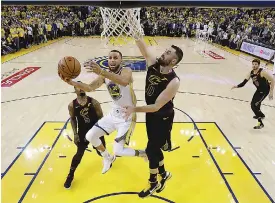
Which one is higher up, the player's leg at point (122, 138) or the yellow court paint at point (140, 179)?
the player's leg at point (122, 138)

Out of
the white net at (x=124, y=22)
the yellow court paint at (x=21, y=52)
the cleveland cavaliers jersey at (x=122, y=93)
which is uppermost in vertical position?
the white net at (x=124, y=22)

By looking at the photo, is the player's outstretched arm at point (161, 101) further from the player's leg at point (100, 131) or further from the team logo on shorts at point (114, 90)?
the player's leg at point (100, 131)

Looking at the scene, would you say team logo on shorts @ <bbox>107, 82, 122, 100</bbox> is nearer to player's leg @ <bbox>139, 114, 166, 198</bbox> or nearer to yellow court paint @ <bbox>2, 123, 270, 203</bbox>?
player's leg @ <bbox>139, 114, 166, 198</bbox>

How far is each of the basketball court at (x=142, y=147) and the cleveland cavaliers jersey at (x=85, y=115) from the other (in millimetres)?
854

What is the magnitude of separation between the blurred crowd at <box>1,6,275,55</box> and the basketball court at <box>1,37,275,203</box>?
285 inches

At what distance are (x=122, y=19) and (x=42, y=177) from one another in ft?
8.81

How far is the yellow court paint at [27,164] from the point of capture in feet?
13.9

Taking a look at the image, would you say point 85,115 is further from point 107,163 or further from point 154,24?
point 154,24

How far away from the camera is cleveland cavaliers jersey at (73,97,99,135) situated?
4.16 m

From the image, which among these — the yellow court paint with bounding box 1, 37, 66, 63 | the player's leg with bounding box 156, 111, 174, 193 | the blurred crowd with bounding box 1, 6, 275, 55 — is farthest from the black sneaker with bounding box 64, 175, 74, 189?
the blurred crowd with bounding box 1, 6, 275, 55

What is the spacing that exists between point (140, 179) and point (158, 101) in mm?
1687

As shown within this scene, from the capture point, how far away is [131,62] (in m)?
13.0

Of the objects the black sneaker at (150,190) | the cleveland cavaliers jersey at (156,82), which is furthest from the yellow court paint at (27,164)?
the cleveland cavaliers jersey at (156,82)

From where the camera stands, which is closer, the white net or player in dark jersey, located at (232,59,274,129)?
the white net
